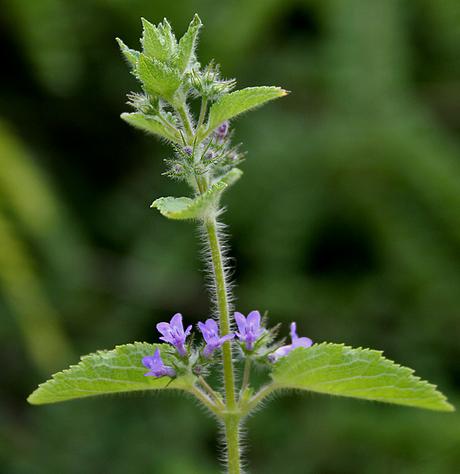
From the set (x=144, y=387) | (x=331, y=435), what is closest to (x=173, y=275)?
(x=331, y=435)

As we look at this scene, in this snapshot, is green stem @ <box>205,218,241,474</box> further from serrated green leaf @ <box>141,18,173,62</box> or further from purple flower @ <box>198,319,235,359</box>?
serrated green leaf @ <box>141,18,173,62</box>

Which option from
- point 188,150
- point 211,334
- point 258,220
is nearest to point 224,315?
point 211,334

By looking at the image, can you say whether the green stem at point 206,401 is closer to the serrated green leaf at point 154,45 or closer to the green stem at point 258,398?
the green stem at point 258,398

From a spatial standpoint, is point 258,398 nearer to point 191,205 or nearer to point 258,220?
point 191,205

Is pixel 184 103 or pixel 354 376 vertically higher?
pixel 184 103

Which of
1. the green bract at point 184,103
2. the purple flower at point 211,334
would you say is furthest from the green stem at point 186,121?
the purple flower at point 211,334

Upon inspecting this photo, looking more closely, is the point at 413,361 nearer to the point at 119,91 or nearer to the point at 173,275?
the point at 173,275
